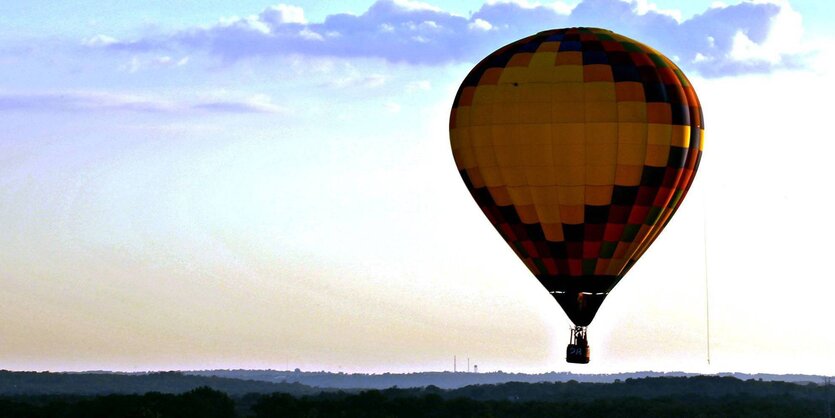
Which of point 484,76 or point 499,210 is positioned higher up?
point 484,76

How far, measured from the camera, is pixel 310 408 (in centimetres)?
19912

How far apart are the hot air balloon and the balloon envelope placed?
4cm

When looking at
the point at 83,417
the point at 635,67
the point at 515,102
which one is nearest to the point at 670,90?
the point at 635,67

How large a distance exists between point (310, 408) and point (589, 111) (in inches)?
5195

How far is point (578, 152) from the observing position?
2790 inches

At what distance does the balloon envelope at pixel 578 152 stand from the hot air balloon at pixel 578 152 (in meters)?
0.04

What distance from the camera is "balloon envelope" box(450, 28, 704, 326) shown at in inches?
2793

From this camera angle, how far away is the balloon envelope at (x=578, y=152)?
70938 millimetres

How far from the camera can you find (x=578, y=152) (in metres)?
70.9

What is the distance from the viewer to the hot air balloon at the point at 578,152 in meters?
70.9

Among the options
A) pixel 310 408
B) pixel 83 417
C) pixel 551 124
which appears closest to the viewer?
pixel 551 124

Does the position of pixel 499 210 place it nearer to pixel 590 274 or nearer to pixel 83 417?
pixel 590 274

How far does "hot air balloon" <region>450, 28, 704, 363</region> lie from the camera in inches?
2793

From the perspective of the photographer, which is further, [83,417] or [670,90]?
[83,417]
